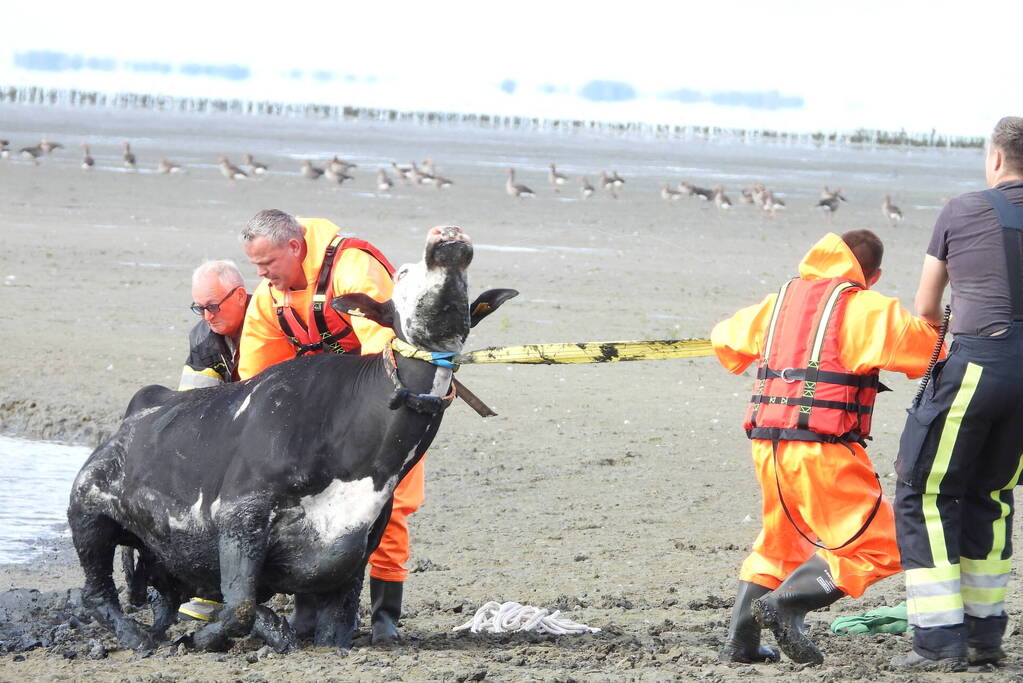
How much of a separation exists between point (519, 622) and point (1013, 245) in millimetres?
2664

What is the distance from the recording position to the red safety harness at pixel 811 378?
5.31m

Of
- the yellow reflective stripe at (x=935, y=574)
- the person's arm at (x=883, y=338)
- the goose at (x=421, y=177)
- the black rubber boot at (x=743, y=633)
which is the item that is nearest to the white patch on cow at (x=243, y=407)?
the black rubber boot at (x=743, y=633)

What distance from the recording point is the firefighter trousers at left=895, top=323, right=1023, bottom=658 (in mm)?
5188

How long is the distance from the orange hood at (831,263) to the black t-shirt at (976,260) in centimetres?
33

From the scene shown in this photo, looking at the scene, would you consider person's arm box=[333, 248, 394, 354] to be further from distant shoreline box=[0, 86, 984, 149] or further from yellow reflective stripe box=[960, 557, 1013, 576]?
→ distant shoreline box=[0, 86, 984, 149]

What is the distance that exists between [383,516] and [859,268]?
84.1 inches

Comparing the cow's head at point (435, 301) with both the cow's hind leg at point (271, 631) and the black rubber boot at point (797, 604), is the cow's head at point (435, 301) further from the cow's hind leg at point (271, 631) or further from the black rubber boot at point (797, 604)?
the black rubber boot at point (797, 604)

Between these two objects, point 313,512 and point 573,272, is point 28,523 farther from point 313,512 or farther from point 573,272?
point 573,272

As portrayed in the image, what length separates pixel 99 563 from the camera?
6.11 meters

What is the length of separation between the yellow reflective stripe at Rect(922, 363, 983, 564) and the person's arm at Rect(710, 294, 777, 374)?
0.78 meters

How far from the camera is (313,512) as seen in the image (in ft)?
17.9

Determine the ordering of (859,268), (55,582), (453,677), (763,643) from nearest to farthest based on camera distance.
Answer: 1. (453,677)
2. (859,268)
3. (763,643)
4. (55,582)

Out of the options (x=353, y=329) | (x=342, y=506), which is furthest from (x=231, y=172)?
(x=342, y=506)

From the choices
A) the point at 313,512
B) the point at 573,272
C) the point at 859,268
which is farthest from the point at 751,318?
the point at 573,272
